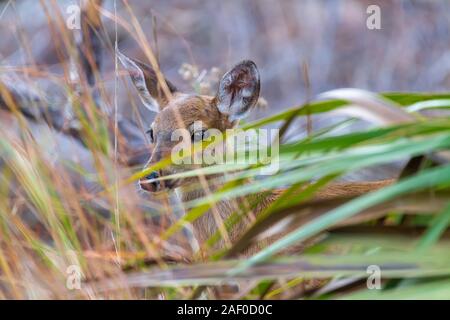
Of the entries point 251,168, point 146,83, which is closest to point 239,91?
point 146,83

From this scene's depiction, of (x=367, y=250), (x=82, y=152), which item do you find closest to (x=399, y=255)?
(x=367, y=250)

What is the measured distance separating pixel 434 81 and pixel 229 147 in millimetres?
1974

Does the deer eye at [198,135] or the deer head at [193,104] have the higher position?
the deer head at [193,104]

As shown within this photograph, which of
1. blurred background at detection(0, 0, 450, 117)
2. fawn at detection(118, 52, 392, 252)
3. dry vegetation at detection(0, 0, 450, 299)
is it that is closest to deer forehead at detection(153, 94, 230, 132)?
fawn at detection(118, 52, 392, 252)

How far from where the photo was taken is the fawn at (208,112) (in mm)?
2803

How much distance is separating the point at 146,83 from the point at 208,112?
0.74 ft

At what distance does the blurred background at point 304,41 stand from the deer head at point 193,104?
99 centimetres

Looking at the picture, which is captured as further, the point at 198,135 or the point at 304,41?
the point at 304,41

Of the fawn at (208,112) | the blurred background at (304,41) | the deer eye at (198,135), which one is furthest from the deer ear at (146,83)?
the blurred background at (304,41)

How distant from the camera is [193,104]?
2963mm

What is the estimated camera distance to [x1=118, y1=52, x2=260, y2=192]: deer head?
2.79 meters

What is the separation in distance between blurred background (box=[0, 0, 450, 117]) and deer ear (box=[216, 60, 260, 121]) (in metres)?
1.05

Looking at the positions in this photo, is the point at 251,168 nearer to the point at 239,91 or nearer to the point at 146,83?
the point at 239,91

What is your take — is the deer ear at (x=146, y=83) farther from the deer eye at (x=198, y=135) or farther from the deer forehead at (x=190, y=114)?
the deer eye at (x=198, y=135)
